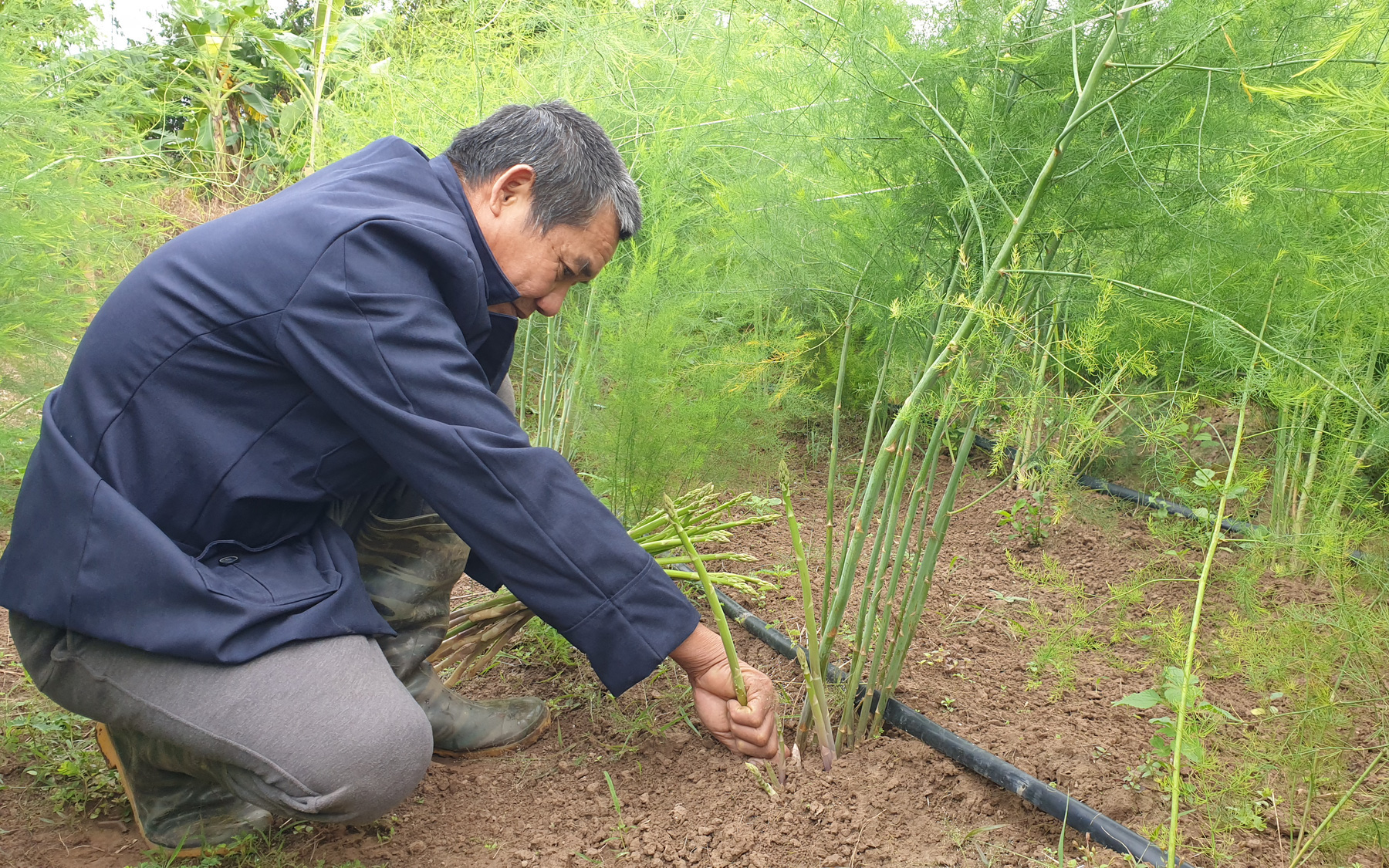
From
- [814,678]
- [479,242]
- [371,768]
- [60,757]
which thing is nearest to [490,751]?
[371,768]

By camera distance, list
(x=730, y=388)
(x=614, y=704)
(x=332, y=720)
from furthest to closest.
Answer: (x=730, y=388) → (x=614, y=704) → (x=332, y=720)

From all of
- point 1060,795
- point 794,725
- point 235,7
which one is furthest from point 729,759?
point 235,7

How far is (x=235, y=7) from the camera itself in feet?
18.7

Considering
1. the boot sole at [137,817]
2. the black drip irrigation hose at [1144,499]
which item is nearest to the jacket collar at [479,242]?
the boot sole at [137,817]

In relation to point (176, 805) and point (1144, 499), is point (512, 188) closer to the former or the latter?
point (176, 805)

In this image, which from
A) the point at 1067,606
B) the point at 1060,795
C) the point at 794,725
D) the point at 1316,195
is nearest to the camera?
the point at 1060,795

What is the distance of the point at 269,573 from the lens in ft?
4.58

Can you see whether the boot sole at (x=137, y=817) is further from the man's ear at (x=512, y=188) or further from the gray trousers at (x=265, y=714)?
the man's ear at (x=512, y=188)

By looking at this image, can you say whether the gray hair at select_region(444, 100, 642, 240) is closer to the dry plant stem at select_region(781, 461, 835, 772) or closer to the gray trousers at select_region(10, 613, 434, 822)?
the dry plant stem at select_region(781, 461, 835, 772)

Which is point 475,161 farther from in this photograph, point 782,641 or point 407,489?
point 782,641

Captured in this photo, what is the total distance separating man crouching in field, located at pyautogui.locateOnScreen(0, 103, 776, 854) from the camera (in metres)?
1.29

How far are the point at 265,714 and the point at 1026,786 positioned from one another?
1190 mm

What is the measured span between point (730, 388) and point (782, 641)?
29.2 inches

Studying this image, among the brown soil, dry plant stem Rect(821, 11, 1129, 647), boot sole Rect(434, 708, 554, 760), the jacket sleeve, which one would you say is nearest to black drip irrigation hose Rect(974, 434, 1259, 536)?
the brown soil
